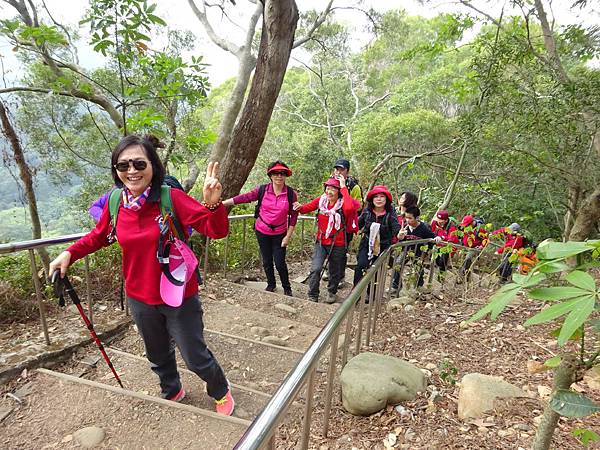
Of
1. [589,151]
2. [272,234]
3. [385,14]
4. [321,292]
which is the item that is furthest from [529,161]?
[385,14]

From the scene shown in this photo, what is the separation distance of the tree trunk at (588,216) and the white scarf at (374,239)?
3.08m

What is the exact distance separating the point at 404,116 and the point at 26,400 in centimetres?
1139

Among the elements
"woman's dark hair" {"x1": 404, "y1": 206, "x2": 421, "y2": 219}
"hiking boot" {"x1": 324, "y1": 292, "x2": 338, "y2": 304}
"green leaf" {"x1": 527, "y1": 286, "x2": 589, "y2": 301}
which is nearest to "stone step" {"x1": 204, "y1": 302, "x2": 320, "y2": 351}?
"hiking boot" {"x1": 324, "y1": 292, "x2": 338, "y2": 304}

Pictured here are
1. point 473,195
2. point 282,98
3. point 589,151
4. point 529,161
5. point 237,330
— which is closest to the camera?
point 237,330

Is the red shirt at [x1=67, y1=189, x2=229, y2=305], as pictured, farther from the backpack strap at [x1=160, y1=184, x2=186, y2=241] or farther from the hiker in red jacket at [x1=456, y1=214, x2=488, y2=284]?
the hiker in red jacket at [x1=456, y1=214, x2=488, y2=284]

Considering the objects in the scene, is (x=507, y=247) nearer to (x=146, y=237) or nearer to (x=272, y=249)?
(x=272, y=249)

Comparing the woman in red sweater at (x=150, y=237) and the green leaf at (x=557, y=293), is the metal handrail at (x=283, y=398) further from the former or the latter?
the woman in red sweater at (x=150, y=237)

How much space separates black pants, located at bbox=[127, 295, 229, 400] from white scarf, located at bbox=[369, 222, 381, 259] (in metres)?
2.59

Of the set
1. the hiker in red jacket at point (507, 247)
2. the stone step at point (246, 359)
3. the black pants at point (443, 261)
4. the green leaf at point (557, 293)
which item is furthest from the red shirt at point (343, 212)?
the green leaf at point (557, 293)

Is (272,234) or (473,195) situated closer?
(272,234)

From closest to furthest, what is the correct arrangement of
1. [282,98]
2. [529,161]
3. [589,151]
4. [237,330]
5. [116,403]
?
1. [116,403]
2. [237,330]
3. [589,151]
4. [529,161]
5. [282,98]

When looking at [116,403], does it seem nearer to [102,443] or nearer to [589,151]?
[102,443]

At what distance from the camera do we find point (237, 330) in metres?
3.73

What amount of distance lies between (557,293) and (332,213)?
3.74 metres
